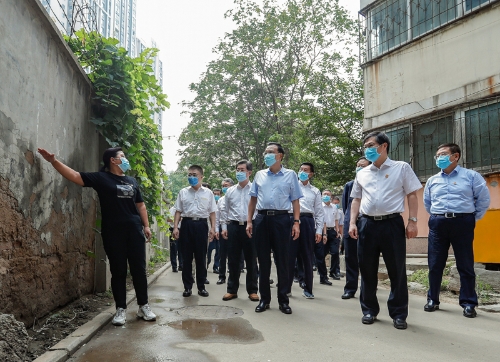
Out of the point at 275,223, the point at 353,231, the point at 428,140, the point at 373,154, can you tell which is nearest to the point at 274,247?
the point at 275,223

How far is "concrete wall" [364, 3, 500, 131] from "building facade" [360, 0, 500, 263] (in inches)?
0.8

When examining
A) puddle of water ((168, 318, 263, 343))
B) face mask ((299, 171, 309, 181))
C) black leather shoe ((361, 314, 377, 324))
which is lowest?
puddle of water ((168, 318, 263, 343))

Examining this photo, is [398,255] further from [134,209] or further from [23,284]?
[23,284]

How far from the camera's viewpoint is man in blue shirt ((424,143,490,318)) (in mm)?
5469

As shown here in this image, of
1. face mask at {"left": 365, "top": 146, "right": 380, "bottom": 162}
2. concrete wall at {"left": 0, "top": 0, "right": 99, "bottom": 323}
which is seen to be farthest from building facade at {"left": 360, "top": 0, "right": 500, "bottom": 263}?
concrete wall at {"left": 0, "top": 0, "right": 99, "bottom": 323}

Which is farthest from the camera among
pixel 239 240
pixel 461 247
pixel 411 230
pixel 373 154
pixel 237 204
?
pixel 237 204

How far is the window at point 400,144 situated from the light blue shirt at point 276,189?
5.92 m

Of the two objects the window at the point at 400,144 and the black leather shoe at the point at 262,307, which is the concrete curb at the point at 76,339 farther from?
the window at the point at 400,144

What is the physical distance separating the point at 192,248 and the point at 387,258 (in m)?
3.26

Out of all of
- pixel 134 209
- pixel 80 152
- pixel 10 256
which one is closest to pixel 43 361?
pixel 10 256

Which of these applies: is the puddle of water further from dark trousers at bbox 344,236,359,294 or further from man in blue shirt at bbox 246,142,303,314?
dark trousers at bbox 344,236,359,294

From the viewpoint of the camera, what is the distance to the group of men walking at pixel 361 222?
15.9ft

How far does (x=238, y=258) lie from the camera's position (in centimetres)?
686

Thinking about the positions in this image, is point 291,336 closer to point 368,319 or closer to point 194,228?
point 368,319
